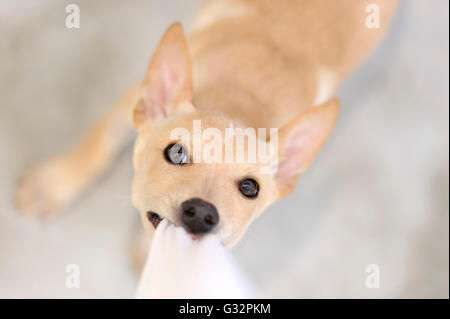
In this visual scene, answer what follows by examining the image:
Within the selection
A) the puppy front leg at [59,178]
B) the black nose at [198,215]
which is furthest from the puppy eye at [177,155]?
the puppy front leg at [59,178]

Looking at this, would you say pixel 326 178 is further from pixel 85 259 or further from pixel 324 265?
pixel 85 259

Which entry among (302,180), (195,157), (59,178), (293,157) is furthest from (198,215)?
(302,180)

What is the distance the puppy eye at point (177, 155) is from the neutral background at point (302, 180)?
0.99 m

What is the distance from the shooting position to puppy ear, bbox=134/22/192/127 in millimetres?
1583

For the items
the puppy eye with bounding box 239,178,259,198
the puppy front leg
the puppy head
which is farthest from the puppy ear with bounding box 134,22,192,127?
the puppy front leg

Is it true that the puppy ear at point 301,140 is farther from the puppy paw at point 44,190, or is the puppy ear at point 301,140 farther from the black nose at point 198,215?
the puppy paw at point 44,190

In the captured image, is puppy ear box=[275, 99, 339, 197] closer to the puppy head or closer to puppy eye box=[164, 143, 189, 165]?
the puppy head

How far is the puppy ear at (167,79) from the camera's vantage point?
1583 mm

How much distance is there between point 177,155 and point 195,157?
0.06 meters

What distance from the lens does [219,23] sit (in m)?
2.21

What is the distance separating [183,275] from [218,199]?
0.81ft

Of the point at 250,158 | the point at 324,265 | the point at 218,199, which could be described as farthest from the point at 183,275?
the point at 324,265

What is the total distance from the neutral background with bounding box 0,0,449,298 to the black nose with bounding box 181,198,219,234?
3.40ft

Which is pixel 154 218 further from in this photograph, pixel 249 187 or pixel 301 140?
pixel 301 140
